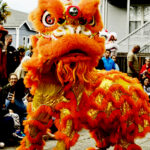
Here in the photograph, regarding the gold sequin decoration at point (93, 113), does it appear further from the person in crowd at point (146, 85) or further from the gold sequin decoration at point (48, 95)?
the person in crowd at point (146, 85)

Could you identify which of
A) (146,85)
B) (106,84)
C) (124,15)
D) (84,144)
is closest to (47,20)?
(106,84)

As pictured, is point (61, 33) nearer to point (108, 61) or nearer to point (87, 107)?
point (87, 107)

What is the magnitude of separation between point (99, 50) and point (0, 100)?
7.76ft

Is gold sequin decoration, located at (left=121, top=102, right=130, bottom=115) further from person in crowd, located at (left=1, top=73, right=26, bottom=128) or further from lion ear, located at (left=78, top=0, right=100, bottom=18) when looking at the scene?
person in crowd, located at (left=1, top=73, right=26, bottom=128)

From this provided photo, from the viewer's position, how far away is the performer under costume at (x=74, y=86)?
3297 millimetres

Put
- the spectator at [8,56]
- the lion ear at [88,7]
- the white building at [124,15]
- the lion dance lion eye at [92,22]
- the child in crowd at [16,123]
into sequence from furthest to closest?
the white building at [124,15], the spectator at [8,56], the child in crowd at [16,123], the lion dance lion eye at [92,22], the lion ear at [88,7]

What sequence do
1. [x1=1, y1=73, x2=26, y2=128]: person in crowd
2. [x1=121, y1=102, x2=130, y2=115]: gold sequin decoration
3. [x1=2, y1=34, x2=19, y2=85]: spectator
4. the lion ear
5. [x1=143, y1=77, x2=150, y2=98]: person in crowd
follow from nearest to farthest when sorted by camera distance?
the lion ear, [x1=121, y1=102, x2=130, y2=115]: gold sequin decoration, [x1=1, y1=73, x2=26, y2=128]: person in crowd, [x1=2, y1=34, x2=19, y2=85]: spectator, [x1=143, y1=77, x2=150, y2=98]: person in crowd

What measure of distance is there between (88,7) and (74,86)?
2.71 feet

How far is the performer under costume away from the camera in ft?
10.8

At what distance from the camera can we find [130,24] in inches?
678

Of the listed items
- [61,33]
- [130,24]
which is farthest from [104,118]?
[130,24]

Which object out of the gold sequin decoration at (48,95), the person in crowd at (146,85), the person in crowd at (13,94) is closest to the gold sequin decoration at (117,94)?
the gold sequin decoration at (48,95)

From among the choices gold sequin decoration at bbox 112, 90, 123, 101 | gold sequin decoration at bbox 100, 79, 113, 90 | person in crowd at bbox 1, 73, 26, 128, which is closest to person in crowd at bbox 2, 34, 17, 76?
person in crowd at bbox 1, 73, 26, 128

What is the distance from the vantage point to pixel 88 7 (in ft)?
11.1
